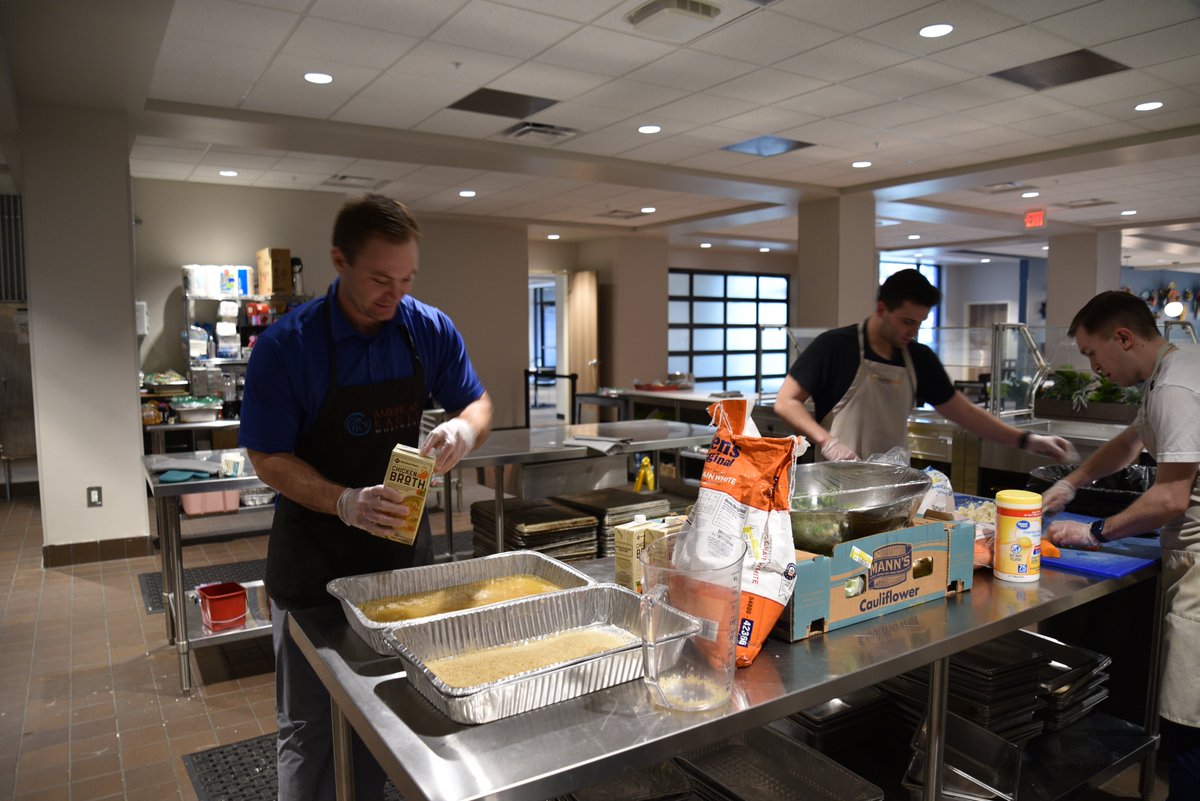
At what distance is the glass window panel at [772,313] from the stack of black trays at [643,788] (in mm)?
14198

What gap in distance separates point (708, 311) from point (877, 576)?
1312 cm

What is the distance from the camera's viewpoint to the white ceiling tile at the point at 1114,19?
12.4 feet

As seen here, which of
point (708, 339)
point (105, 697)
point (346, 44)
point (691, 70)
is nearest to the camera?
point (105, 697)

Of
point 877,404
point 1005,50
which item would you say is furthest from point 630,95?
point 877,404

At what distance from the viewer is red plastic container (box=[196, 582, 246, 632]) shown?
351 cm

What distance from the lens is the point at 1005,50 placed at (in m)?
4.36

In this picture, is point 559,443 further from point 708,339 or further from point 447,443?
point 708,339

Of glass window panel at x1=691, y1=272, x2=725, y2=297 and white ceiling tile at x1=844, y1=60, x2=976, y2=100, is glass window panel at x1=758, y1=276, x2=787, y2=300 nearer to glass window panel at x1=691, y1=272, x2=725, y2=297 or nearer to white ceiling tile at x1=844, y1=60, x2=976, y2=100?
glass window panel at x1=691, y1=272, x2=725, y2=297

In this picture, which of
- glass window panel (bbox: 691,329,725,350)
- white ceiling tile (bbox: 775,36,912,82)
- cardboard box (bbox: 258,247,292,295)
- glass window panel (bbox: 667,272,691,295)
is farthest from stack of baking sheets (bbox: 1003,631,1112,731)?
glass window panel (bbox: 691,329,725,350)

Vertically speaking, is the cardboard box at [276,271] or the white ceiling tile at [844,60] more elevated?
the white ceiling tile at [844,60]

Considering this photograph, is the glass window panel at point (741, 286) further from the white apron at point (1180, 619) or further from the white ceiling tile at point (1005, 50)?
the white apron at point (1180, 619)

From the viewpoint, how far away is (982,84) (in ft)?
16.1

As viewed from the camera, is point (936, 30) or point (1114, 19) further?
point (936, 30)

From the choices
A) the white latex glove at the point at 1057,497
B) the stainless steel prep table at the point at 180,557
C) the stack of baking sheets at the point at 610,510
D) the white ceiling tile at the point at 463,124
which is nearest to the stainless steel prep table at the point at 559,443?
the stack of baking sheets at the point at 610,510
